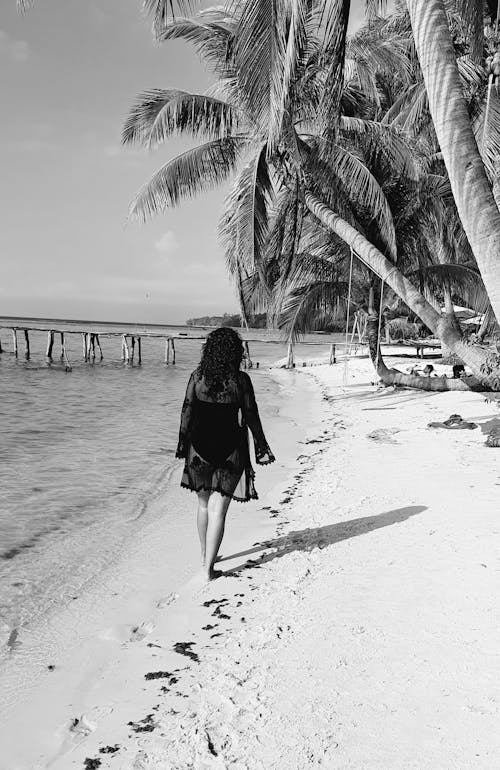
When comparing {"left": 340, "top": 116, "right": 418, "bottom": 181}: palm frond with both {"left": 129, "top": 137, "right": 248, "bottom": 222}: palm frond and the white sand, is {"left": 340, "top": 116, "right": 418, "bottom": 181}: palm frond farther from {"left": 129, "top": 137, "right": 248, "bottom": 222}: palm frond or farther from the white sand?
the white sand

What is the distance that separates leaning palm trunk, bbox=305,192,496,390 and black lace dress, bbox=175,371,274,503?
5532mm

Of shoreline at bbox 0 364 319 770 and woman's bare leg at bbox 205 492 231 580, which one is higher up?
woman's bare leg at bbox 205 492 231 580

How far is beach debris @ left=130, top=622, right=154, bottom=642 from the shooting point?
3.49 metres

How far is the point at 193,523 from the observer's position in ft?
19.3

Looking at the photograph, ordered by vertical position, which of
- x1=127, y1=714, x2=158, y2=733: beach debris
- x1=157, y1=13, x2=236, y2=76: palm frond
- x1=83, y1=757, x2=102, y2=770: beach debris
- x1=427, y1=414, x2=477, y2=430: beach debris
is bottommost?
x1=83, y1=757, x2=102, y2=770: beach debris

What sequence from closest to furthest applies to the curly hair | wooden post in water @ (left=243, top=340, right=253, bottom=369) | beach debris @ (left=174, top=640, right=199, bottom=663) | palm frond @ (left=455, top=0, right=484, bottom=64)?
1. beach debris @ (left=174, top=640, right=199, bottom=663)
2. the curly hair
3. wooden post in water @ (left=243, top=340, right=253, bottom=369)
4. palm frond @ (left=455, top=0, right=484, bottom=64)

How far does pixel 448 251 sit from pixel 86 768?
2520 centimetres

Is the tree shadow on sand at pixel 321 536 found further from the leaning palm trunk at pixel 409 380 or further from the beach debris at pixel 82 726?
the leaning palm trunk at pixel 409 380

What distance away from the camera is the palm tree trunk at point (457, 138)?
604 cm

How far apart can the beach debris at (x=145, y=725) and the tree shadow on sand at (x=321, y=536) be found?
184cm

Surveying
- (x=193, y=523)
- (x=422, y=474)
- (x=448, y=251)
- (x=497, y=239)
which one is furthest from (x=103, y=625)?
(x=448, y=251)

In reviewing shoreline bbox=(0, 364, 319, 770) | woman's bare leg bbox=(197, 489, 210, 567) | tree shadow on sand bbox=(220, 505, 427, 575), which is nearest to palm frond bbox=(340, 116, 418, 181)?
shoreline bbox=(0, 364, 319, 770)

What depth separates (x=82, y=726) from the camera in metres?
2.64

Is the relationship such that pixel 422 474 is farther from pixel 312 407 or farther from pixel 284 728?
pixel 312 407
